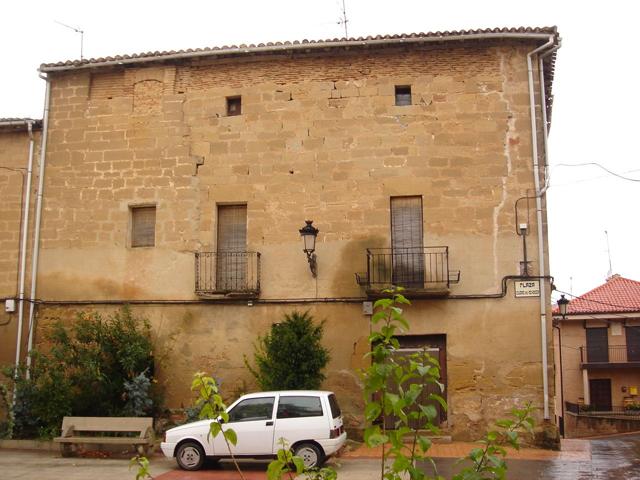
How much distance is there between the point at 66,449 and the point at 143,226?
15.1ft

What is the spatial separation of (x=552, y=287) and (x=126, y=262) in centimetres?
830

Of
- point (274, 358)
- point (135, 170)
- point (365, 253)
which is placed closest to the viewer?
point (274, 358)

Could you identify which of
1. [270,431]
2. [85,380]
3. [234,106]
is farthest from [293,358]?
[234,106]

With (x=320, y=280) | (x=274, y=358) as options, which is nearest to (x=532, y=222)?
(x=320, y=280)

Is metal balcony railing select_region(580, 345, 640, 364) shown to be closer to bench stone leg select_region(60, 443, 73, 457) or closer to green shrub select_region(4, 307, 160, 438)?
green shrub select_region(4, 307, 160, 438)

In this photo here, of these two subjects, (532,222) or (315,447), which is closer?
(315,447)

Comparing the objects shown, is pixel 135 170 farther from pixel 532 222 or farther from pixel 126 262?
pixel 532 222

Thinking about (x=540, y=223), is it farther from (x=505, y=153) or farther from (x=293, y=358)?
(x=293, y=358)

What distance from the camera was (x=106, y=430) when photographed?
1167 cm

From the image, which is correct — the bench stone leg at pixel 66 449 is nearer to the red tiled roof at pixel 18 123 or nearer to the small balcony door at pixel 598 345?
the red tiled roof at pixel 18 123

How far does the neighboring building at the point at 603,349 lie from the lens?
97.8 ft

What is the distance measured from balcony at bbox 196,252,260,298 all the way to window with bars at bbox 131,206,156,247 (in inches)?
48.6

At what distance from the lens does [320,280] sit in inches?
512

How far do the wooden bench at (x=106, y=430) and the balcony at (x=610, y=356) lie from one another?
24062mm
